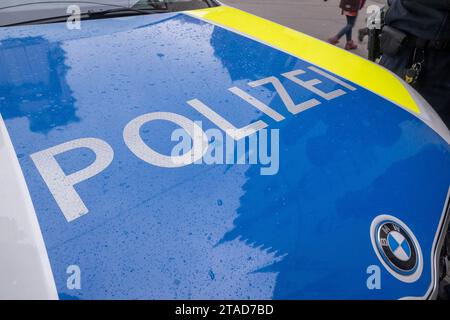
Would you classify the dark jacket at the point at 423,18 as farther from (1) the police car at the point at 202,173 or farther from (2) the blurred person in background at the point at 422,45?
(1) the police car at the point at 202,173

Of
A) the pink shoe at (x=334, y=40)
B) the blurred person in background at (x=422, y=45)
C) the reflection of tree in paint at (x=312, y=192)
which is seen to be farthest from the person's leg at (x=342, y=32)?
the reflection of tree in paint at (x=312, y=192)

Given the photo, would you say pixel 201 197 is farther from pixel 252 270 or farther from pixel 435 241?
pixel 435 241

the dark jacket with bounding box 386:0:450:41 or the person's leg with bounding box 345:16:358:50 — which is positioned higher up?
the dark jacket with bounding box 386:0:450:41

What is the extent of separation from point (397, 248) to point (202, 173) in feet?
1.86

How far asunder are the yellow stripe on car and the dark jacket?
457 millimetres

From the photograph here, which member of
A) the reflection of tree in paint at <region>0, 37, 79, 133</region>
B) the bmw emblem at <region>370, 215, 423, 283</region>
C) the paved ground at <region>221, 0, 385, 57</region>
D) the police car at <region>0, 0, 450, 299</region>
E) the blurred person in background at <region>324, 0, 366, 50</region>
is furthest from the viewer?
the paved ground at <region>221, 0, 385, 57</region>

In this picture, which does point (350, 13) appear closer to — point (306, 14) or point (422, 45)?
point (306, 14)

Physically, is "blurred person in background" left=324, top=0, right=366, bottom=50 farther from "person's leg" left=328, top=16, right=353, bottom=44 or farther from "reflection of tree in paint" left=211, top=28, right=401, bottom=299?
"reflection of tree in paint" left=211, top=28, right=401, bottom=299

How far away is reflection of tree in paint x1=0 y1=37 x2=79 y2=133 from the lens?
1020mm

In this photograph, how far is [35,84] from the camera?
1.13 metres

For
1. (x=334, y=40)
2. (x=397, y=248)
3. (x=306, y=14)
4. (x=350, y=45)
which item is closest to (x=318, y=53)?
(x=397, y=248)

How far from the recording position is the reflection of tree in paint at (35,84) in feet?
3.34

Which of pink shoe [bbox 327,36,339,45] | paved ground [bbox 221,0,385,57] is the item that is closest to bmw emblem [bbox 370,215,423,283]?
paved ground [bbox 221,0,385,57]
